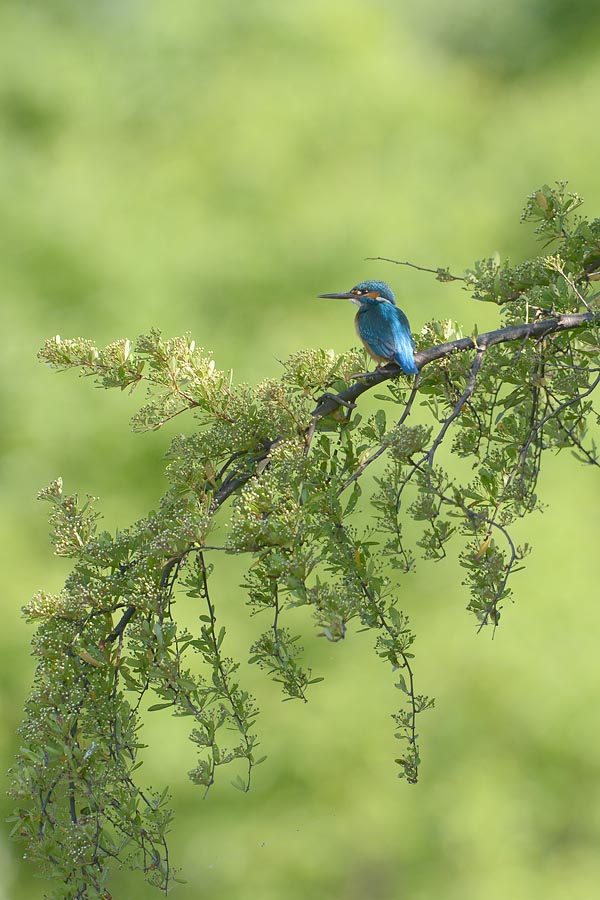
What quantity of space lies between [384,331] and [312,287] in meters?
3.06

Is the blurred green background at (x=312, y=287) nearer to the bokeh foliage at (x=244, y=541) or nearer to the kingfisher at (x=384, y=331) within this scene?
the kingfisher at (x=384, y=331)

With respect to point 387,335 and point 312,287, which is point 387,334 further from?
point 312,287

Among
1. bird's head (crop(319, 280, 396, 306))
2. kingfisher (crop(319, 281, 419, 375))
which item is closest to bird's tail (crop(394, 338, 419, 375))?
kingfisher (crop(319, 281, 419, 375))

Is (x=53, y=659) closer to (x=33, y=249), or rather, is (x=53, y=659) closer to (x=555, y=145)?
(x=33, y=249)

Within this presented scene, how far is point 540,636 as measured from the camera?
4.09 meters

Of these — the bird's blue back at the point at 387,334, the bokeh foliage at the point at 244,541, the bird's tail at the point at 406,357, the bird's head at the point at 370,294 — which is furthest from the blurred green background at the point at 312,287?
the bokeh foliage at the point at 244,541

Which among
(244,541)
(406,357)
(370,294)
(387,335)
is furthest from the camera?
(370,294)

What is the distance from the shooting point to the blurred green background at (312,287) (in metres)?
3.96

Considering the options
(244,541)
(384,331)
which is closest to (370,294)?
(384,331)

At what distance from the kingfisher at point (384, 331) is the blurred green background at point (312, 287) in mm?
2156

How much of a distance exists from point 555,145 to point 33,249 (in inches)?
95.0

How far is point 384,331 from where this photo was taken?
5.05ft

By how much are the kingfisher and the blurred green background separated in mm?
2156

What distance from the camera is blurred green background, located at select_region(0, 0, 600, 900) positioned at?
396 centimetres
